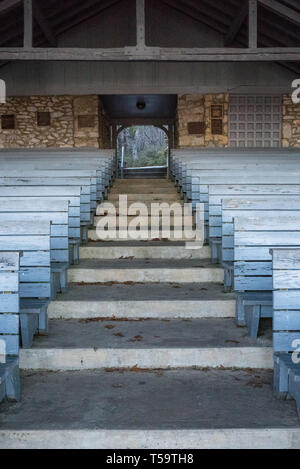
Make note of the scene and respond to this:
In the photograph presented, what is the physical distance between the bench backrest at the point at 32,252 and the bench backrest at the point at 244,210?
1.41m

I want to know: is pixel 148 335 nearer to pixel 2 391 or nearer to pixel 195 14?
pixel 2 391

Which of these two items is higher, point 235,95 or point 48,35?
point 48,35

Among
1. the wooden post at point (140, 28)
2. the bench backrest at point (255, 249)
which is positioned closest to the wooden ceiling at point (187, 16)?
the wooden post at point (140, 28)

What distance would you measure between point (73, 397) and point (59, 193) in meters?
2.50

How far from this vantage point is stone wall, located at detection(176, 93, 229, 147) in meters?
12.2

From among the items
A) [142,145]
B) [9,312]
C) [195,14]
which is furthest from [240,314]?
[142,145]

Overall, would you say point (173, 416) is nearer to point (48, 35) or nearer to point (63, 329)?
point (63, 329)

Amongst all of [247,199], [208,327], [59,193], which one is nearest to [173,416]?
[208,327]

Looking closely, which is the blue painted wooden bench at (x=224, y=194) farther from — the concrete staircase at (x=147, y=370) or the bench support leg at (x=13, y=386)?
the bench support leg at (x=13, y=386)

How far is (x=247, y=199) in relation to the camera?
4195mm

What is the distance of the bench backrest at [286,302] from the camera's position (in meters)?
2.53

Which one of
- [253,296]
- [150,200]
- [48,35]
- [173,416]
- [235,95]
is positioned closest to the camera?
[173,416]
